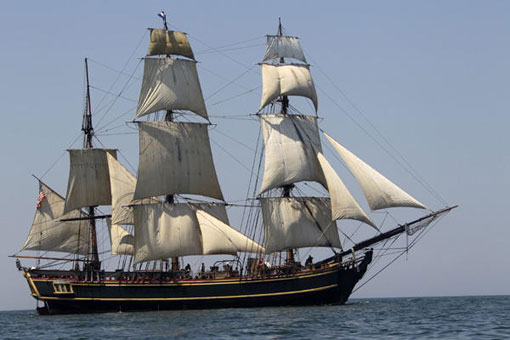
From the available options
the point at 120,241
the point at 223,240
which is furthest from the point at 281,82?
the point at 120,241

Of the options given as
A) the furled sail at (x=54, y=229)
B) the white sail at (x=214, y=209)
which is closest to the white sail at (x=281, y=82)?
the white sail at (x=214, y=209)

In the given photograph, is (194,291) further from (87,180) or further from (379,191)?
(379,191)

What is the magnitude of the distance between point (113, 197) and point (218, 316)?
18.9m

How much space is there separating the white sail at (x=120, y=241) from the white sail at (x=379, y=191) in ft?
69.4

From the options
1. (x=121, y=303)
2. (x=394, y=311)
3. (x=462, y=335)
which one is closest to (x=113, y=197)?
(x=121, y=303)

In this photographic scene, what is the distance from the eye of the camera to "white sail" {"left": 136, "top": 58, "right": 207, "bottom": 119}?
8031cm

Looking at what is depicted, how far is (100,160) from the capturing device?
82812 millimetres

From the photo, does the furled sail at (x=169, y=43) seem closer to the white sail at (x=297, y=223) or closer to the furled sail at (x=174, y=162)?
the furled sail at (x=174, y=162)

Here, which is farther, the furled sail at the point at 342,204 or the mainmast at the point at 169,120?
the mainmast at the point at 169,120

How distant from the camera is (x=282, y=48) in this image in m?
79.6

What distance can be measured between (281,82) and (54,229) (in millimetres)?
23477

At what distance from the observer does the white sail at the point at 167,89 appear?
80.3 m

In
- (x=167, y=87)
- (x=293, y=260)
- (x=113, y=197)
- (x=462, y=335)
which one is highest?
(x=167, y=87)

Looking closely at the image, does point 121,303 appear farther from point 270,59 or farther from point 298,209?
point 270,59
